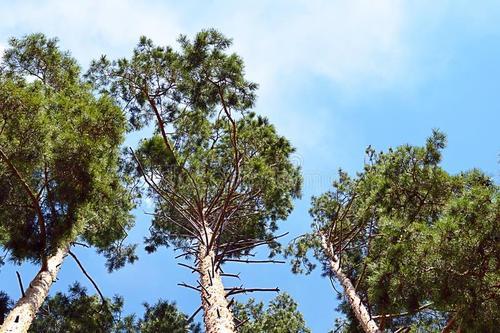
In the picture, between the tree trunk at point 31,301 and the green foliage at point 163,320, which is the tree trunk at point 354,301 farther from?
the tree trunk at point 31,301

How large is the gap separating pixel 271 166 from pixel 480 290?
6080 mm

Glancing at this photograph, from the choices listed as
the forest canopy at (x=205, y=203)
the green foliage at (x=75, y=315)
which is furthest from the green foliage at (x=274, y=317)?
the green foliage at (x=75, y=315)

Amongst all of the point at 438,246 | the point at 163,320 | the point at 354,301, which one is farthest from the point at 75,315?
the point at 438,246

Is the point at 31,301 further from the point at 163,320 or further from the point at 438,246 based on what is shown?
the point at 438,246

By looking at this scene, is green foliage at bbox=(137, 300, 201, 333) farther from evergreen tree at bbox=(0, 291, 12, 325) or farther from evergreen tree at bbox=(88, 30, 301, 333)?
evergreen tree at bbox=(0, 291, 12, 325)

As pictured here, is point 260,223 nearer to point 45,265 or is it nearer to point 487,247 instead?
point 45,265

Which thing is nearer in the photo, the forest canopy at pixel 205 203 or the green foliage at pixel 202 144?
the forest canopy at pixel 205 203

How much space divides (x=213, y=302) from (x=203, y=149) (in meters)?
5.22

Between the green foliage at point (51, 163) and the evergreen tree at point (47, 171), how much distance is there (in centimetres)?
1

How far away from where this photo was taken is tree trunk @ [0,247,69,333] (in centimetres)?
585

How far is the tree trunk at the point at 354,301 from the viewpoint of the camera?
7.69 meters

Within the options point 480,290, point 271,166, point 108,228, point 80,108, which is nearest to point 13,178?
point 80,108

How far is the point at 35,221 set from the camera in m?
6.94

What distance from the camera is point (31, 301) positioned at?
21.3ft
